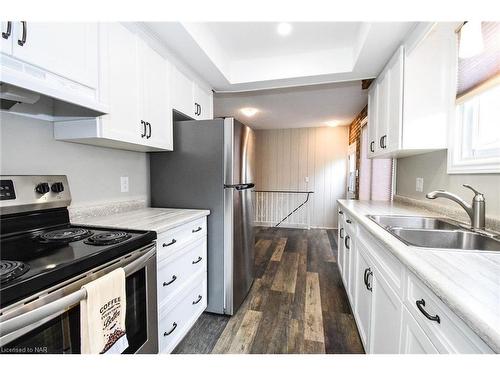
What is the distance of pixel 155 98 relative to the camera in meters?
1.71

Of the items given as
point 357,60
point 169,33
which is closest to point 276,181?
point 357,60

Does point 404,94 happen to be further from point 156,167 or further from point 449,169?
point 156,167

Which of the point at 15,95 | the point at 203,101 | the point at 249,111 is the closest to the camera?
the point at 15,95

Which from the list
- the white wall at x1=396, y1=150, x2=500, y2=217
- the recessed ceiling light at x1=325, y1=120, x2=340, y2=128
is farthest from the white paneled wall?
the white wall at x1=396, y1=150, x2=500, y2=217

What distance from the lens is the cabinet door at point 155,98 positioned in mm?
1593

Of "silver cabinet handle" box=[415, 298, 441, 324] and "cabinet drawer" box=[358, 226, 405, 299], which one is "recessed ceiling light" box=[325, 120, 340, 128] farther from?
"silver cabinet handle" box=[415, 298, 441, 324]

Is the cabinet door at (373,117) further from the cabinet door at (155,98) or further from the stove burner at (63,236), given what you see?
the stove burner at (63,236)

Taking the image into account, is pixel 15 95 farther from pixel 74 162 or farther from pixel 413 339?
pixel 413 339

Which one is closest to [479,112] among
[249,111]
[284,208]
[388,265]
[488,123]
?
[488,123]

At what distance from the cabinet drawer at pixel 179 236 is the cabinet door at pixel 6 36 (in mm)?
983

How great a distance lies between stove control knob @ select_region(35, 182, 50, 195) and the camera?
1.20 metres

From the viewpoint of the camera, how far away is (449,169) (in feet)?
5.30

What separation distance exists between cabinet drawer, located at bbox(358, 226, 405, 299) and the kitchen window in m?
0.76

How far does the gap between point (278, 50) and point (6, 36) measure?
1964 millimetres
